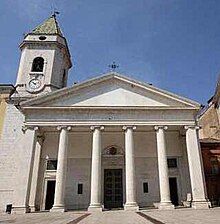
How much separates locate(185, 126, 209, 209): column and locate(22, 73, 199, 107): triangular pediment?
2.58 metres

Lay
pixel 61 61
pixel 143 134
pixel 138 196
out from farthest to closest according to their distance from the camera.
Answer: pixel 61 61
pixel 143 134
pixel 138 196

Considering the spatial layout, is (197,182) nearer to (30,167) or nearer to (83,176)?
(83,176)

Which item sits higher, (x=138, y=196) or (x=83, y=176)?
(x=83, y=176)

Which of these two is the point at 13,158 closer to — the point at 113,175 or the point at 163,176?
the point at 113,175

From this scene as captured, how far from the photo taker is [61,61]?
28.9m

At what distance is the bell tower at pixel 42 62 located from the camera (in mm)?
26734

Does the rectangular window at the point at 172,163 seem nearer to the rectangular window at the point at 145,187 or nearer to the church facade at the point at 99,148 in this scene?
the church facade at the point at 99,148

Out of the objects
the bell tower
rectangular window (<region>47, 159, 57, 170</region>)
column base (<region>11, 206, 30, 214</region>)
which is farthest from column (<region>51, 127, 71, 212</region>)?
the bell tower

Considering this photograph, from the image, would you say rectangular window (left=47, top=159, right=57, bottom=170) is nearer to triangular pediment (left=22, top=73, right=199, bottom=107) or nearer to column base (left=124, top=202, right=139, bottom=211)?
triangular pediment (left=22, top=73, right=199, bottom=107)

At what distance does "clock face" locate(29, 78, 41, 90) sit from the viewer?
2673 cm

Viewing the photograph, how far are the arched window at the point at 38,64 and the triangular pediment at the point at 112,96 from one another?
6779 mm

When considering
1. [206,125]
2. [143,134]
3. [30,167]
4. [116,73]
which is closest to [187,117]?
[143,134]

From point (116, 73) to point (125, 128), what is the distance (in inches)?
212

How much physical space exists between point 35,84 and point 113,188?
1282 cm
